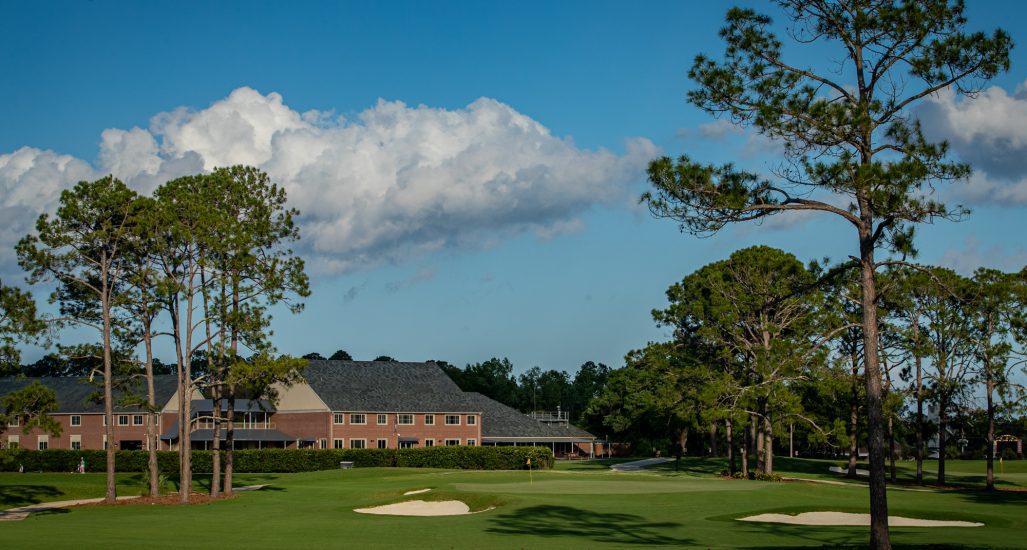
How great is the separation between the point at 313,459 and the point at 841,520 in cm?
4415

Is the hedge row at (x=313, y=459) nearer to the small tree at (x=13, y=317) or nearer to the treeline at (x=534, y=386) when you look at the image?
the small tree at (x=13, y=317)

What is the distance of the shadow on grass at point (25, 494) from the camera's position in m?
41.9

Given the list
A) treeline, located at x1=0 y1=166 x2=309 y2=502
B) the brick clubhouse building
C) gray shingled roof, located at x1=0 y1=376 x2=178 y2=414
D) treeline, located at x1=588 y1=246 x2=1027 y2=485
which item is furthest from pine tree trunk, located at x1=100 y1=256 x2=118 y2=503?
gray shingled roof, located at x1=0 y1=376 x2=178 y2=414

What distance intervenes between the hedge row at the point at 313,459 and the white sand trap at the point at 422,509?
28.7m

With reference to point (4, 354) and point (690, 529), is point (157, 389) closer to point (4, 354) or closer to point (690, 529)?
point (4, 354)

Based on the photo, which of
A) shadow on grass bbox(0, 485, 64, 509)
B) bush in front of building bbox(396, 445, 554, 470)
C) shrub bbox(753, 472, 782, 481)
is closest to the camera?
shadow on grass bbox(0, 485, 64, 509)

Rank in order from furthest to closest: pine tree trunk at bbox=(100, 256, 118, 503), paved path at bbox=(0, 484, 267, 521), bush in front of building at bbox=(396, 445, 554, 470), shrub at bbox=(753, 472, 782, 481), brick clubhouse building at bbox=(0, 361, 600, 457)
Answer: brick clubhouse building at bbox=(0, 361, 600, 457) → bush in front of building at bbox=(396, 445, 554, 470) → shrub at bbox=(753, 472, 782, 481) → pine tree trunk at bbox=(100, 256, 118, 503) → paved path at bbox=(0, 484, 267, 521)

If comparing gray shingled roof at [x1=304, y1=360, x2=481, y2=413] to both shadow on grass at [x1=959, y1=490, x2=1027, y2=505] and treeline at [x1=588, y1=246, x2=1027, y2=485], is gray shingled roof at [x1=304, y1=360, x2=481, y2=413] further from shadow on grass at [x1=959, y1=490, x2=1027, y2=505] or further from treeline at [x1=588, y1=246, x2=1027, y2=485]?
shadow on grass at [x1=959, y1=490, x2=1027, y2=505]

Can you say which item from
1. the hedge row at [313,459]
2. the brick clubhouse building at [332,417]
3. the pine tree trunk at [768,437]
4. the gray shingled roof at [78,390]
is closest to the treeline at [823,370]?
the pine tree trunk at [768,437]

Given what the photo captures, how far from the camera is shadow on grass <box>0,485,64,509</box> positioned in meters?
41.9

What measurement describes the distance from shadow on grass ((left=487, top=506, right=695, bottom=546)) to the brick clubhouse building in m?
51.5

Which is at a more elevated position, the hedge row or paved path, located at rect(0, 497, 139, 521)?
paved path, located at rect(0, 497, 139, 521)

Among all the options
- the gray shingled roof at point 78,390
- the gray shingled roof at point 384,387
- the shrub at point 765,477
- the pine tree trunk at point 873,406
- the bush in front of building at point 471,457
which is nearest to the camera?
the pine tree trunk at point 873,406

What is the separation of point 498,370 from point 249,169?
12602cm
